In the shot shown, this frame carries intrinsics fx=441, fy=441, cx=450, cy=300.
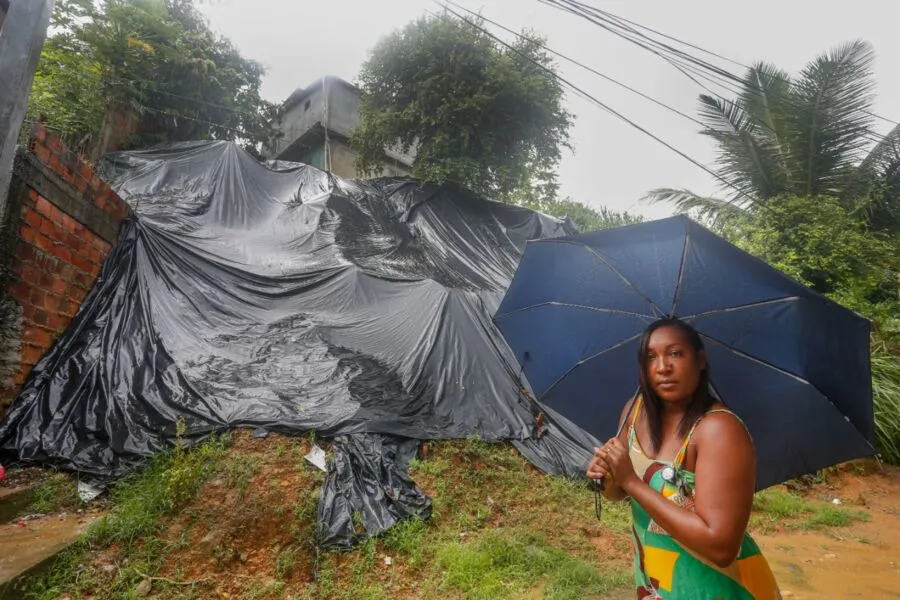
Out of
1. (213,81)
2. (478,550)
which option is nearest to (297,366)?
(478,550)

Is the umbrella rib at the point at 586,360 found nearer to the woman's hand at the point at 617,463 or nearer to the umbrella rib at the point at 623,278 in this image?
the umbrella rib at the point at 623,278

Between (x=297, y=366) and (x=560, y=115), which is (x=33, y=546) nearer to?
(x=297, y=366)

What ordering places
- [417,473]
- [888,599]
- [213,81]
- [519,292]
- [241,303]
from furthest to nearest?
1. [213,81]
2. [241,303]
3. [417,473]
4. [888,599]
5. [519,292]

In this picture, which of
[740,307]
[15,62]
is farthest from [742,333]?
[15,62]

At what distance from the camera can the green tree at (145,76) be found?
5777 mm

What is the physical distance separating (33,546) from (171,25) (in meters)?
8.00

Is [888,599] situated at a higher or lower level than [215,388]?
lower

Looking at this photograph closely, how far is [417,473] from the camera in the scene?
3244mm

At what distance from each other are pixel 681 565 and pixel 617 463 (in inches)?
9.9

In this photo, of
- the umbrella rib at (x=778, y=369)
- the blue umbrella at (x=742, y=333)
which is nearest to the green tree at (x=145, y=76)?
the blue umbrella at (x=742, y=333)

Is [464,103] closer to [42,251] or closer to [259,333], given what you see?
[259,333]

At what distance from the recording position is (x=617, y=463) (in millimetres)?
1042

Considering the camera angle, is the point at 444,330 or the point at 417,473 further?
the point at 444,330

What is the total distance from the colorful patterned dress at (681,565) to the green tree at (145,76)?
21.2 ft
